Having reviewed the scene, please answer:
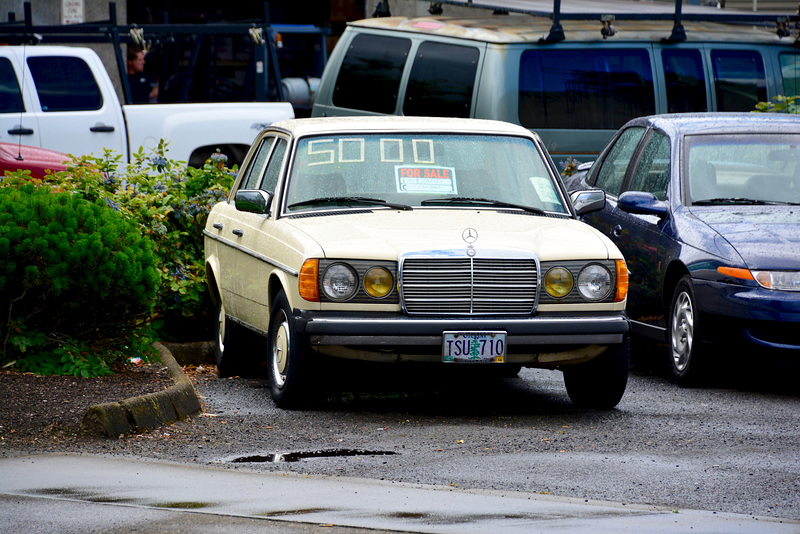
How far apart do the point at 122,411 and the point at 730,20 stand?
882 cm

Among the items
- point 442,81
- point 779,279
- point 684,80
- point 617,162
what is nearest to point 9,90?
point 442,81

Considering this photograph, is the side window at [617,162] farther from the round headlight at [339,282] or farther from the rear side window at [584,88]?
the round headlight at [339,282]

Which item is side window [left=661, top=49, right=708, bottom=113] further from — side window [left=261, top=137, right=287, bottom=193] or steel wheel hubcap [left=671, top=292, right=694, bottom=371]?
side window [left=261, top=137, right=287, bottom=193]

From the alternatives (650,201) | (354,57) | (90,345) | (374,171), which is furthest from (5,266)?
(354,57)

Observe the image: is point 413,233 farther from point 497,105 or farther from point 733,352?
point 497,105

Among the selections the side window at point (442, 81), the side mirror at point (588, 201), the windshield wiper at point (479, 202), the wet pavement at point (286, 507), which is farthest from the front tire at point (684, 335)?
the side window at point (442, 81)

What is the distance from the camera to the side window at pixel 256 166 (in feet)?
30.2

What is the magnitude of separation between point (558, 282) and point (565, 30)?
19.9 ft

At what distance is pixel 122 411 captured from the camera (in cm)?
705

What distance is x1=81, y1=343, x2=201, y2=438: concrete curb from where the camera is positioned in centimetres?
695

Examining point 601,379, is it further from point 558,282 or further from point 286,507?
point 286,507

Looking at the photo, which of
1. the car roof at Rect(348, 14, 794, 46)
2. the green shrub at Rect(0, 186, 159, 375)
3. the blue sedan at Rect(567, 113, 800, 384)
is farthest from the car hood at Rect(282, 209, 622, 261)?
the car roof at Rect(348, 14, 794, 46)

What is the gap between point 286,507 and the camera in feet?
18.3

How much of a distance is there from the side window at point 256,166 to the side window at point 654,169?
263 cm
